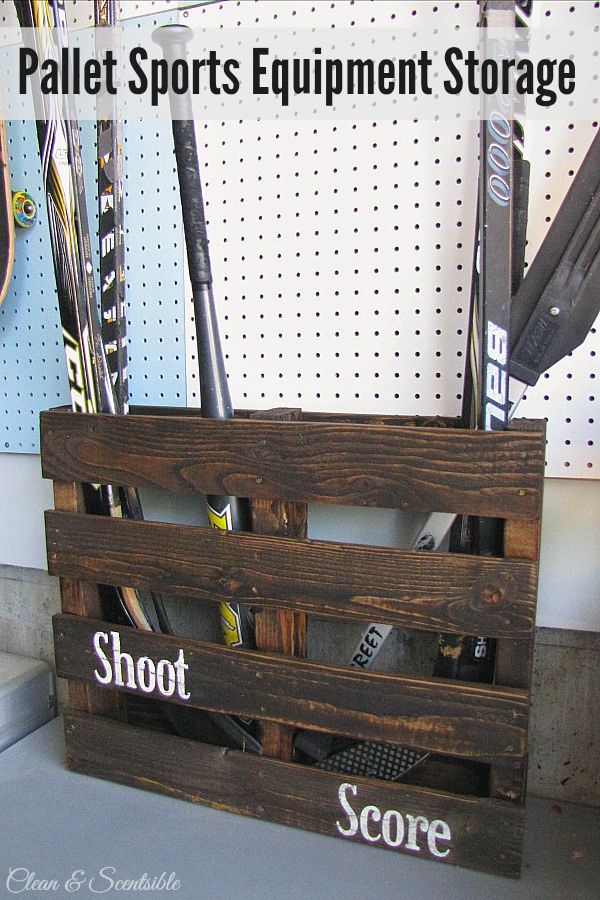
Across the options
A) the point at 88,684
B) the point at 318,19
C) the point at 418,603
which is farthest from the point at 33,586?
the point at 318,19

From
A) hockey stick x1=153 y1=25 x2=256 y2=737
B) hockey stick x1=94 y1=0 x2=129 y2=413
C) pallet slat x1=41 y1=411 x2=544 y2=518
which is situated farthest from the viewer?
hockey stick x1=94 y1=0 x2=129 y2=413

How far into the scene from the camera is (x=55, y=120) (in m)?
0.96

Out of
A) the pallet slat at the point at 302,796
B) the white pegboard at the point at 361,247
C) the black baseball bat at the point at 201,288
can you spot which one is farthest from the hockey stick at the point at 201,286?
the pallet slat at the point at 302,796

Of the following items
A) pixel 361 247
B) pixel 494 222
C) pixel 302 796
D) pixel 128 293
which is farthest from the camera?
pixel 128 293

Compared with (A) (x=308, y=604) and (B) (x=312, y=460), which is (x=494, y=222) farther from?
(A) (x=308, y=604)

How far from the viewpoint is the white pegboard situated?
925mm

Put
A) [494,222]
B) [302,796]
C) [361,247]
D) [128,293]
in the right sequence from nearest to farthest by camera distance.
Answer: [494,222] < [302,796] < [361,247] < [128,293]

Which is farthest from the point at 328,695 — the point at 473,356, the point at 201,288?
the point at 201,288

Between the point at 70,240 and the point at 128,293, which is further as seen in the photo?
the point at 128,293

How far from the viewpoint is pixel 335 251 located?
40.0 inches

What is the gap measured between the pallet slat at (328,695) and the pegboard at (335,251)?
0.35m

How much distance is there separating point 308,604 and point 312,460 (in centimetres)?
18

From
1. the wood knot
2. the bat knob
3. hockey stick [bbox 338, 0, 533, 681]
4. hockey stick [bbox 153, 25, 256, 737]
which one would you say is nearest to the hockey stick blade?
hockey stick [bbox 338, 0, 533, 681]

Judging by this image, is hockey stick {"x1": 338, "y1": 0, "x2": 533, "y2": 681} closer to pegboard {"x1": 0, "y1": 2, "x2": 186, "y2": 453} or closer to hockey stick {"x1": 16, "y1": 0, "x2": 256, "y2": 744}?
hockey stick {"x1": 16, "y1": 0, "x2": 256, "y2": 744}
